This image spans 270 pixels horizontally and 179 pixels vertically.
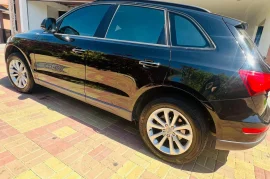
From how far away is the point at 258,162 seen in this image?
2.37 meters

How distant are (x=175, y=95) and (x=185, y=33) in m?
0.67

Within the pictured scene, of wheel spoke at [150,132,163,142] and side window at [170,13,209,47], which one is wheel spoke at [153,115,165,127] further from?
side window at [170,13,209,47]

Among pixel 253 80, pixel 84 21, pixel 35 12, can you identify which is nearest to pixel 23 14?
pixel 35 12

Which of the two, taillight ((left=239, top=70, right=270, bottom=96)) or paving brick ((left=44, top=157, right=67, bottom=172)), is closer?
taillight ((left=239, top=70, right=270, bottom=96))

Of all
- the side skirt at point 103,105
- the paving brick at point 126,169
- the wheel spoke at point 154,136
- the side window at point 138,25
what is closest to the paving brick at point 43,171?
the paving brick at point 126,169

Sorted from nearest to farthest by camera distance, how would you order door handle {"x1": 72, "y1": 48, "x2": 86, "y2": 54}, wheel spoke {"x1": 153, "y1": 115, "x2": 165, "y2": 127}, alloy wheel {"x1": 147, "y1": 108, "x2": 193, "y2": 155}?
alloy wheel {"x1": 147, "y1": 108, "x2": 193, "y2": 155} < wheel spoke {"x1": 153, "y1": 115, "x2": 165, "y2": 127} < door handle {"x1": 72, "y1": 48, "x2": 86, "y2": 54}

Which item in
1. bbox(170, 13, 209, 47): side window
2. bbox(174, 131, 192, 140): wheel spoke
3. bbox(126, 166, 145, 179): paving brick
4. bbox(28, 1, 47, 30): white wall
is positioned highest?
bbox(28, 1, 47, 30): white wall

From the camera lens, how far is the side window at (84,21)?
8.63ft

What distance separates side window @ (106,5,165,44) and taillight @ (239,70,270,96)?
88 cm

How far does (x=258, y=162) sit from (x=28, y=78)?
3882 mm

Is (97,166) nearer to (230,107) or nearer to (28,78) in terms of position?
(230,107)

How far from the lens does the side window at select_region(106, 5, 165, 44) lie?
2.14m

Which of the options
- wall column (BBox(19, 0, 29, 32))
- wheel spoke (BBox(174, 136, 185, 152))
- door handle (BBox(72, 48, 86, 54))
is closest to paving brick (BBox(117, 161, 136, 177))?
wheel spoke (BBox(174, 136, 185, 152))

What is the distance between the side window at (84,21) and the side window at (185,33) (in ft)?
3.52
